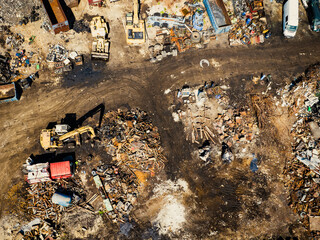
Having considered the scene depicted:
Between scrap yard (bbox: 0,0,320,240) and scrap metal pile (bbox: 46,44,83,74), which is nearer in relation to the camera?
scrap yard (bbox: 0,0,320,240)

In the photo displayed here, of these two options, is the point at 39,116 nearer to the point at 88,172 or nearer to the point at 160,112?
the point at 88,172

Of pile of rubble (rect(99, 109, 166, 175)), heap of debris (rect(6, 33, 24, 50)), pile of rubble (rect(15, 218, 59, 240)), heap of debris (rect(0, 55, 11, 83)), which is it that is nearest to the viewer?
pile of rubble (rect(15, 218, 59, 240))

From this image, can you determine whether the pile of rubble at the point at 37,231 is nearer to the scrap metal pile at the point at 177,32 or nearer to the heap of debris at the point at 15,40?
the heap of debris at the point at 15,40

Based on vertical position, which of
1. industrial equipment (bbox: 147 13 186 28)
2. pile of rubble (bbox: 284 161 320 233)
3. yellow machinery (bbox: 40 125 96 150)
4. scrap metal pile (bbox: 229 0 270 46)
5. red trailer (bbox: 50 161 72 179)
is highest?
industrial equipment (bbox: 147 13 186 28)

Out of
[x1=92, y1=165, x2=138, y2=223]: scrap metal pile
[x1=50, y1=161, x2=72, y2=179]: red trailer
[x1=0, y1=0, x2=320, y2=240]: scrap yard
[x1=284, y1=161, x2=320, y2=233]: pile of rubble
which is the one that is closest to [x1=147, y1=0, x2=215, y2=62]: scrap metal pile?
[x1=0, y1=0, x2=320, y2=240]: scrap yard

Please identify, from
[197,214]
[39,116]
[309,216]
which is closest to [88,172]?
[39,116]

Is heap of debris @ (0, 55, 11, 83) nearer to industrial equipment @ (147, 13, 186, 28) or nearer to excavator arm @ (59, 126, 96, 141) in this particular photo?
excavator arm @ (59, 126, 96, 141)

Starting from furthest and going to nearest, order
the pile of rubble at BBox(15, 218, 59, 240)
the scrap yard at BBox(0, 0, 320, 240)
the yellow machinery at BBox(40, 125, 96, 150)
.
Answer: the yellow machinery at BBox(40, 125, 96, 150) → the scrap yard at BBox(0, 0, 320, 240) → the pile of rubble at BBox(15, 218, 59, 240)
